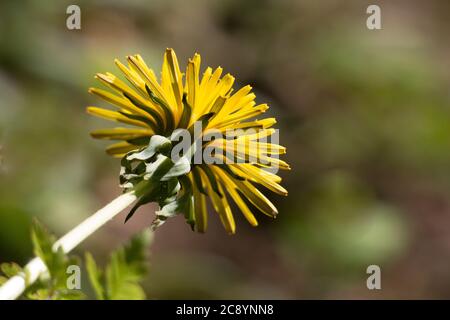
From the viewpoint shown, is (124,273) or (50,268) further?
(124,273)

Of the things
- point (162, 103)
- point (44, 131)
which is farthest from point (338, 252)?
point (162, 103)

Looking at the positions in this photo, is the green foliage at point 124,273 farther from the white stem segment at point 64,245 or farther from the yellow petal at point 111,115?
the yellow petal at point 111,115

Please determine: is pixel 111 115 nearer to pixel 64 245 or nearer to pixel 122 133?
pixel 122 133

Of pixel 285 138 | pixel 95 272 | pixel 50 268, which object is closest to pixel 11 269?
pixel 50 268

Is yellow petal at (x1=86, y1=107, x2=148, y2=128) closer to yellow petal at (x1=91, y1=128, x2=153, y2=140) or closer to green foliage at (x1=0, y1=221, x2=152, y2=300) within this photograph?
yellow petal at (x1=91, y1=128, x2=153, y2=140)

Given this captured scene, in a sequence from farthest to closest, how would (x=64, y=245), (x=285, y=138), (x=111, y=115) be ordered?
(x=285, y=138)
(x=111, y=115)
(x=64, y=245)

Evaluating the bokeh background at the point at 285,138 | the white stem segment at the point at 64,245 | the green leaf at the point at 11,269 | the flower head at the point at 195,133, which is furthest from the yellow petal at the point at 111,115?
the bokeh background at the point at 285,138

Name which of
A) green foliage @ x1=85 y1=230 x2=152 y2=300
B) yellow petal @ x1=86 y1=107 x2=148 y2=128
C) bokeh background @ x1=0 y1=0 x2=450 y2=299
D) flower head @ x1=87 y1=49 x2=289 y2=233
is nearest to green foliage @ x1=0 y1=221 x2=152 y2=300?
green foliage @ x1=85 y1=230 x2=152 y2=300
